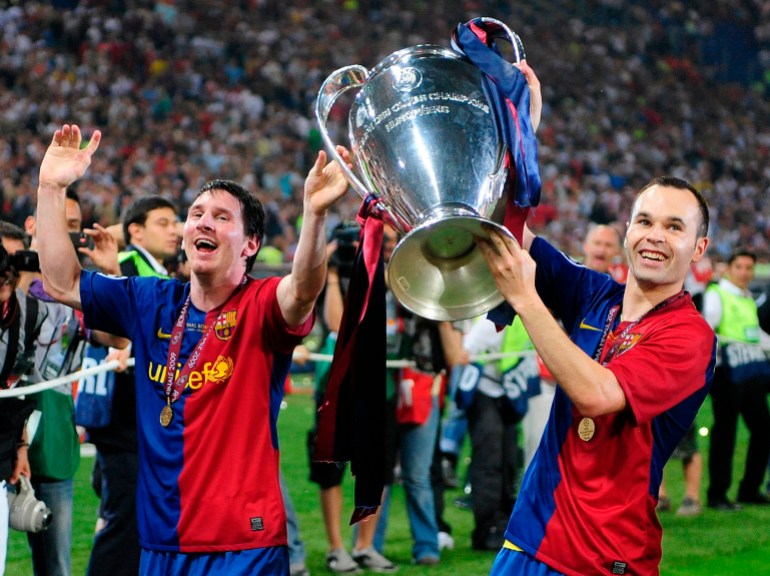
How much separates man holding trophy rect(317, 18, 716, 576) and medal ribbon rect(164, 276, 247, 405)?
2.51 feet

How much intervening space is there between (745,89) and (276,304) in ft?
90.7

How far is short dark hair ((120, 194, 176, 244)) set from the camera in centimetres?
553

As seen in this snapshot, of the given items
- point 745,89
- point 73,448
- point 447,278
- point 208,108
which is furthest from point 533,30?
point 447,278

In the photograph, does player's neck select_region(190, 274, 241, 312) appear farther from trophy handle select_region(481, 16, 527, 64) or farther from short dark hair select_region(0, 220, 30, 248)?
short dark hair select_region(0, 220, 30, 248)

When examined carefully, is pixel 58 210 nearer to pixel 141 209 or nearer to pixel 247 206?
pixel 247 206

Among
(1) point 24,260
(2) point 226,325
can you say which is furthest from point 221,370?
(1) point 24,260

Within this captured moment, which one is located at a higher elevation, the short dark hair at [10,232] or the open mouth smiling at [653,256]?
the short dark hair at [10,232]

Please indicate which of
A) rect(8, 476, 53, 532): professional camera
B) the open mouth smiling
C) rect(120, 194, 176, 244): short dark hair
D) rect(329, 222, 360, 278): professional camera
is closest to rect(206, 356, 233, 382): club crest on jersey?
the open mouth smiling

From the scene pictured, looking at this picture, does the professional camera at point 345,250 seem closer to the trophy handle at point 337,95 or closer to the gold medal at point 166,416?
the gold medal at point 166,416

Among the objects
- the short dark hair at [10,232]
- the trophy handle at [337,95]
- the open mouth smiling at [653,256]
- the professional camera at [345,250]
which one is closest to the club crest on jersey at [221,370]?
the trophy handle at [337,95]

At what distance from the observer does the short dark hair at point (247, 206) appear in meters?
3.61

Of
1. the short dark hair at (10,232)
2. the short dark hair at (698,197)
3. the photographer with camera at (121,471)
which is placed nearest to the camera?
the short dark hair at (698,197)

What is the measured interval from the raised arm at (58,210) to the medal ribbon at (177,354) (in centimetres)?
39

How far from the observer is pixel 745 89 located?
28844 mm
